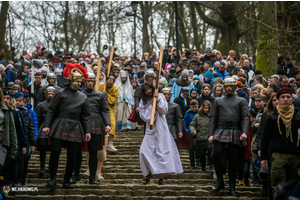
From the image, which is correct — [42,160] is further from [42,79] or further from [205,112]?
[42,79]

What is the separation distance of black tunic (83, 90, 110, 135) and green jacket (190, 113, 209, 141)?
2484mm

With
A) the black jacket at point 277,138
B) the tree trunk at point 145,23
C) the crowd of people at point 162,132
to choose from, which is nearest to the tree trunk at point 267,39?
the crowd of people at point 162,132

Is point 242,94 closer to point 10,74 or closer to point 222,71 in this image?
point 222,71

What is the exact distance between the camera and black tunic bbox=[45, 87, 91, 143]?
935 cm

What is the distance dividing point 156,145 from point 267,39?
8625 mm

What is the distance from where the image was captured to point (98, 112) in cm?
1050

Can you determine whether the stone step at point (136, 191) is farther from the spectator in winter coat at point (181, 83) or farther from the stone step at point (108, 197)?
the spectator in winter coat at point (181, 83)

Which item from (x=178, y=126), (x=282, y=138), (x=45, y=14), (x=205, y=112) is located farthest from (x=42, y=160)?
(x=45, y=14)

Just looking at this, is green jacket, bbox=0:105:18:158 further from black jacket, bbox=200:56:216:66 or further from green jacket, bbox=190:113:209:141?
black jacket, bbox=200:56:216:66

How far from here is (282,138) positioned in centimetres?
789

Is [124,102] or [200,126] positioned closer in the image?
[200,126]

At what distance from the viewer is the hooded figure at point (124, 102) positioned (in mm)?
16750

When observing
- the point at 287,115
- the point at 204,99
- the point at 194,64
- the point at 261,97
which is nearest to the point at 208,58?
the point at 194,64

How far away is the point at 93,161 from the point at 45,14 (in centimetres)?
2755
